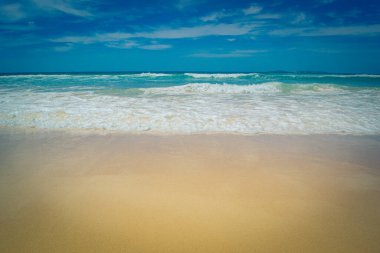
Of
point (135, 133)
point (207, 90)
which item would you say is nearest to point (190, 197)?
point (135, 133)

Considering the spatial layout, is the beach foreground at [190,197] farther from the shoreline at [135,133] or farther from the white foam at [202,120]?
the white foam at [202,120]

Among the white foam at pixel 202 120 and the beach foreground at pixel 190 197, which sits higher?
the white foam at pixel 202 120

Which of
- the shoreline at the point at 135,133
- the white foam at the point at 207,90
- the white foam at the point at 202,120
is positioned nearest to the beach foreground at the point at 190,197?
the shoreline at the point at 135,133

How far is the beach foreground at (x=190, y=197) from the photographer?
1.63m

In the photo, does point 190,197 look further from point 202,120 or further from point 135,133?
point 202,120

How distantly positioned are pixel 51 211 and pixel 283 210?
1847 millimetres

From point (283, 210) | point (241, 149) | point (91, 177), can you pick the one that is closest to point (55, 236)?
point (91, 177)

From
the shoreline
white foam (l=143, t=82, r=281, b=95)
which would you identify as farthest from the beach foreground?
white foam (l=143, t=82, r=281, b=95)

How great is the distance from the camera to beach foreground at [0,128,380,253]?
1.63 meters

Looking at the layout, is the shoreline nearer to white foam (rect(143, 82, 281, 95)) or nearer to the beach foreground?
the beach foreground

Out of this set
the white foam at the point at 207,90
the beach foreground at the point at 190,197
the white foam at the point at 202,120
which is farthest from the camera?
the white foam at the point at 207,90

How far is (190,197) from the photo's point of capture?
2.15m

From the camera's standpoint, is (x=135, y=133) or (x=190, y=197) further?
(x=135, y=133)

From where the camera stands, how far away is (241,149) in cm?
342
